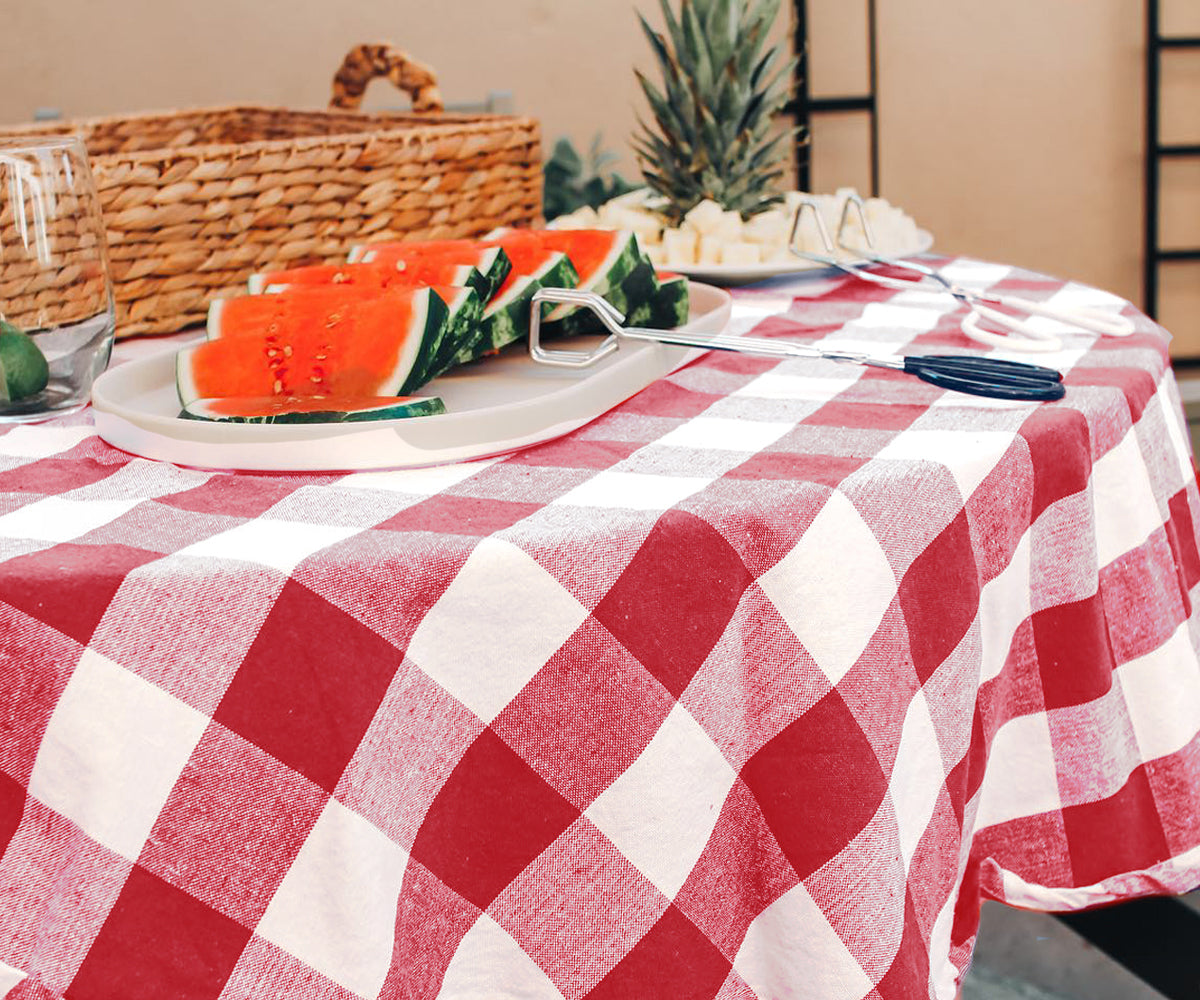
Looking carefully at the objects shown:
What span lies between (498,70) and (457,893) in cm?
312

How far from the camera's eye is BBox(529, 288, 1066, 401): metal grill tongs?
2.64ft

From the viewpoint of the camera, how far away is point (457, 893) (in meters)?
0.62

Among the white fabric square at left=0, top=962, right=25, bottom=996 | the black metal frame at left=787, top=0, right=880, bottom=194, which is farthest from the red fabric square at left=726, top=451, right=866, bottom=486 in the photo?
the black metal frame at left=787, top=0, right=880, bottom=194

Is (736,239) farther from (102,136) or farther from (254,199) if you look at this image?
(102,136)

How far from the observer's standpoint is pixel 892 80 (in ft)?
12.0

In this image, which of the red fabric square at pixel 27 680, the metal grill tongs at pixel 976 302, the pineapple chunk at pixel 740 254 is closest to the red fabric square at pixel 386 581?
the red fabric square at pixel 27 680

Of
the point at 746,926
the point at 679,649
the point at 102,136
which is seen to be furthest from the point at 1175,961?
the point at 102,136

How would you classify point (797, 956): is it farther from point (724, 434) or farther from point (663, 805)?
point (724, 434)

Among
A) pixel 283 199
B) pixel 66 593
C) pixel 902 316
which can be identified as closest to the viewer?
pixel 66 593

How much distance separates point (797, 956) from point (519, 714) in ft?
0.67

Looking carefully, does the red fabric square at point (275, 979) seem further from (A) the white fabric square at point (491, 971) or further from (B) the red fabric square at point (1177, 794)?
(B) the red fabric square at point (1177, 794)

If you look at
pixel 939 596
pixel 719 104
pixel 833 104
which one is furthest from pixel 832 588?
pixel 833 104

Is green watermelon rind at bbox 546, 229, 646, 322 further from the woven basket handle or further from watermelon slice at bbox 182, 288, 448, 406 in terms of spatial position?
the woven basket handle

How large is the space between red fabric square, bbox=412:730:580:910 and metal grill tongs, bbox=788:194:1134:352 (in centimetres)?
55
